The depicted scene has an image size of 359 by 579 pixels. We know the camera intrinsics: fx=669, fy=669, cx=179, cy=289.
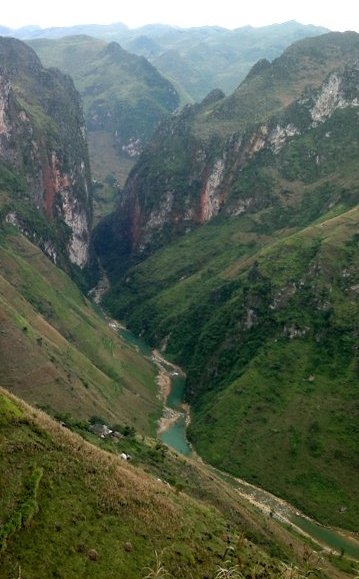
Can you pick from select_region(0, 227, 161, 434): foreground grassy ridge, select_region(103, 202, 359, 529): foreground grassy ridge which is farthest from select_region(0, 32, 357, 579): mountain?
select_region(103, 202, 359, 529): foreground grassy ridge

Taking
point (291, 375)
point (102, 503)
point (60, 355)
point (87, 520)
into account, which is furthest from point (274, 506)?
point (87, 520)

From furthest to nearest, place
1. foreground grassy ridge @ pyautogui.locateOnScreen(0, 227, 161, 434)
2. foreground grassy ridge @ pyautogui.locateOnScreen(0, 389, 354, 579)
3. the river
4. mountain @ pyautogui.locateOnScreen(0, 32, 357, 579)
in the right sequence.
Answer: foreground grassy ridge @ pyautogui.locateOnScreen(0, 227, 161, 434) → the river → mountain @ pyautogui.locateOnScreen(0, 32, 357, 579) → foreground grassy ridge @ pyautogui.locateOnScreen(0, 389, 354, 579)

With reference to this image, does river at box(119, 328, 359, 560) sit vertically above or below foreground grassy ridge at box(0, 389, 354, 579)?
below

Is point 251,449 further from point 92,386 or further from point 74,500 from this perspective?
point 74,500

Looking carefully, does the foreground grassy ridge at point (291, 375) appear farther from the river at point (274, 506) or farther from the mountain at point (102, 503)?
the mountain at point (102, 503)

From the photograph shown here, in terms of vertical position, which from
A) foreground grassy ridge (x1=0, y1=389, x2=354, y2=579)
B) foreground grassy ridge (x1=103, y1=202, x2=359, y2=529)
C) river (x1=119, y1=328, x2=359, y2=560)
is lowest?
river (x1=119, y1=328, x2=359, y2=560)

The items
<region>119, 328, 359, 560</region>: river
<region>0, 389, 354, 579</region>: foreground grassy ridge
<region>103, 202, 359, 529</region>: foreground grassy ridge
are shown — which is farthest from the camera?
<region>103, 202, 359, 529</region>: foreground grassy ridge

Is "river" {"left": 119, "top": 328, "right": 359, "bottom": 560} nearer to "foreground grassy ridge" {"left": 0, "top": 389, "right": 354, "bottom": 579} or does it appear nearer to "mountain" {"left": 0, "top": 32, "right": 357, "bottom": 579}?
"mountain" {"left": 0, "top": 32, "right": 357, "bottom": 579}

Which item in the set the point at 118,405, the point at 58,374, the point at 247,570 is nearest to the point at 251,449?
the point at 118,405
